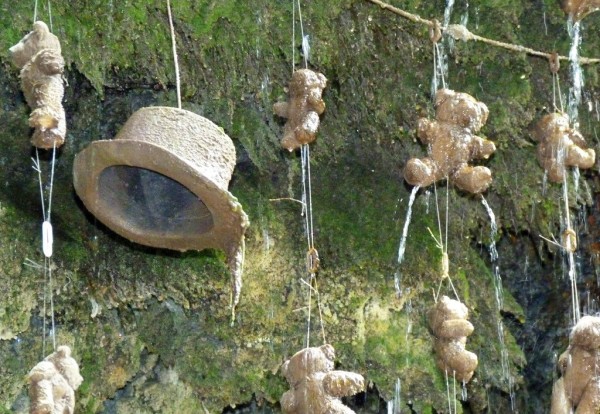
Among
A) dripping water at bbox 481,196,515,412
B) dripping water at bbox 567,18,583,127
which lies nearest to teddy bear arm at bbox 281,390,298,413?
dripping water at bbox 481,196,515,412

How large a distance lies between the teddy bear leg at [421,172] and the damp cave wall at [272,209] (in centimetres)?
51

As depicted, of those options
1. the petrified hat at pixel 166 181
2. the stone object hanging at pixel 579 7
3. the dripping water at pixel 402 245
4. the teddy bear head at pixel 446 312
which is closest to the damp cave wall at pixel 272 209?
the dripping water at pixel 402 245

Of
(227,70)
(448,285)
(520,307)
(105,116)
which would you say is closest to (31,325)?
(105,116)

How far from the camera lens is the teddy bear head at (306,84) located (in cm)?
285

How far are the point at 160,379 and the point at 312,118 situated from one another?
0.95 m

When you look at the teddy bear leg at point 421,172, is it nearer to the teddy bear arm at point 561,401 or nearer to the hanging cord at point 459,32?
the hanging cord at point 459,32

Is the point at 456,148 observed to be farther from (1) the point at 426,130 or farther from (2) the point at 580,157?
Answer: (2) the point at 580,157

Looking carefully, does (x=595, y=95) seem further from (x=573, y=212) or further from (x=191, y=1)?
(x=191, y=1)

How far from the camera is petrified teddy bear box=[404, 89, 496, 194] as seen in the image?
9.89 feet

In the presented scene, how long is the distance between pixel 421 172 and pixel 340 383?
65cm

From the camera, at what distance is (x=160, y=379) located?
10.9 feet

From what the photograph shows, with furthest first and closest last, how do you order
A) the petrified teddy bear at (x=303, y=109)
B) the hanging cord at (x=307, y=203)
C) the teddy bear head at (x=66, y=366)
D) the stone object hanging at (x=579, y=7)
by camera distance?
the stone object hanging at (x=579, y=7) < the hanging cord at (x=307, y=203) < the petrified teddy bear at (x=303, y=109) < the teddy bear head at (x=66, y=366)

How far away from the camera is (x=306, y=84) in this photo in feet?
9.35

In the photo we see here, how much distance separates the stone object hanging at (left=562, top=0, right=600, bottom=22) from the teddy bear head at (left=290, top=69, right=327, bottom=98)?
1.01 m
